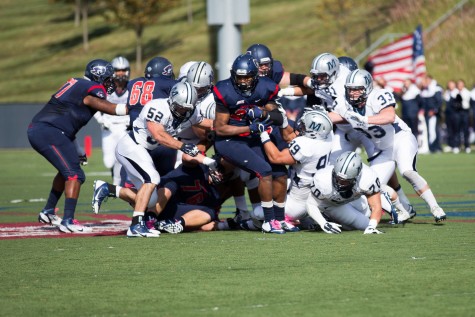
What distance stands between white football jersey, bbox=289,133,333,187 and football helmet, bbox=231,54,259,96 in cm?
71

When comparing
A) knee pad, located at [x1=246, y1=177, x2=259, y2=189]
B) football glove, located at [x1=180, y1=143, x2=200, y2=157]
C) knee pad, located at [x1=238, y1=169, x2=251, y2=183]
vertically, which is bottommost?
knee pad, located at [x1=246, y1=177, x2=259, y2=189]

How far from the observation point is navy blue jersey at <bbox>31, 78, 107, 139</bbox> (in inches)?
430

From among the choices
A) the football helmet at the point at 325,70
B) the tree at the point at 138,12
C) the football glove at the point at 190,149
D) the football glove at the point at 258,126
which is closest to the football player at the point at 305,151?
the football glove at the point at 258,126

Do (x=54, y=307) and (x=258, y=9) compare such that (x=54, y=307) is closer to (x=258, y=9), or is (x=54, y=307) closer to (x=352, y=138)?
(x=352, y=138)

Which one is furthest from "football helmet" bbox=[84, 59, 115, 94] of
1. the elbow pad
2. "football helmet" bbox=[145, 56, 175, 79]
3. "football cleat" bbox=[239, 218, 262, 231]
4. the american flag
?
the american flag

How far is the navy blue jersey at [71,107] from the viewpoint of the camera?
430 inches

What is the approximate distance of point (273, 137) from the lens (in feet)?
35.3

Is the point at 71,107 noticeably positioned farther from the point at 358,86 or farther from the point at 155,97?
the point at 358,86

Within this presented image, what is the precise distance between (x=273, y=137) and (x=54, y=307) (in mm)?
4802

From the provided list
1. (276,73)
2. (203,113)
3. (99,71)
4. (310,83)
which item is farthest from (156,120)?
(310,83)

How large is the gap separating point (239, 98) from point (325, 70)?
52.9 inches

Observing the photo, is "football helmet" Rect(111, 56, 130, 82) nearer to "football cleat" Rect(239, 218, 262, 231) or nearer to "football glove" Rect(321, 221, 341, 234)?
"football cleat" Rect(239, 218, 262, 231)

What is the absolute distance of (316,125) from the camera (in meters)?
10.1

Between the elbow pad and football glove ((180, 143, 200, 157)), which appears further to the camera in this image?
the elbow pad
